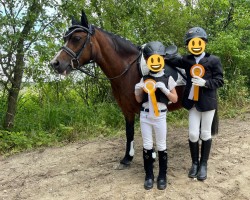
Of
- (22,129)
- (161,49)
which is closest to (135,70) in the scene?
(161,49)

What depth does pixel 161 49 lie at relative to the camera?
3.24 meters

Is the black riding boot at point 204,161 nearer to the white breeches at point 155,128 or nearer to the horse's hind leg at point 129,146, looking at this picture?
the white breeches at point 155,128

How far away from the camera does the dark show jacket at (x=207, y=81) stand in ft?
10.9

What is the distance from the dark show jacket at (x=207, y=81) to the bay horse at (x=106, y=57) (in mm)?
585

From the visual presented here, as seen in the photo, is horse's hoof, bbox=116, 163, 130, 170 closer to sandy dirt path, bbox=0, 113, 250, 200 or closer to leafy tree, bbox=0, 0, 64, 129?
sandy dirt path, bbox=0, 113, 250, 200

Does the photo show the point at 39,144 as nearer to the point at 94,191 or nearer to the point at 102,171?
the point at 102,171

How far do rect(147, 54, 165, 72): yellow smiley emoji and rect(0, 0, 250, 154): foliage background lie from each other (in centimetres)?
248

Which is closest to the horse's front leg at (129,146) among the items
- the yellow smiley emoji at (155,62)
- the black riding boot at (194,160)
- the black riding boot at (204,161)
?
the black riding boot at (194,160)

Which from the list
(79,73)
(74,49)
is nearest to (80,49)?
(74,49)

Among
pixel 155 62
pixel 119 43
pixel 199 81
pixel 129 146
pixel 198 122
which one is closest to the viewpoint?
pixel 155 62

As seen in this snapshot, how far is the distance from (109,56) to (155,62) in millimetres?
814

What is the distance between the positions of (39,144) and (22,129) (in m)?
0.71

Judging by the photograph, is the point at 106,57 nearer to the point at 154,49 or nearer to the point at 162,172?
the point at 154,49

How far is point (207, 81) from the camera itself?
3.29 metres
